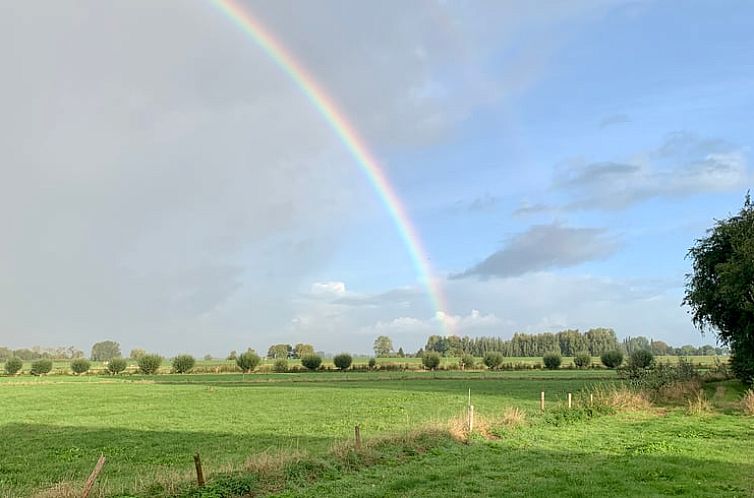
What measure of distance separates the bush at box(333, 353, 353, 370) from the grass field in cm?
8328

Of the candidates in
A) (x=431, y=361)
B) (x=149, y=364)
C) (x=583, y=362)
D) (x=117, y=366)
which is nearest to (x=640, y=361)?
(x=431, y=361)

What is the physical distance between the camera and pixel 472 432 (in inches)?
778

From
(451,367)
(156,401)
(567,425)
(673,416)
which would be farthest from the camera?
(451,367)

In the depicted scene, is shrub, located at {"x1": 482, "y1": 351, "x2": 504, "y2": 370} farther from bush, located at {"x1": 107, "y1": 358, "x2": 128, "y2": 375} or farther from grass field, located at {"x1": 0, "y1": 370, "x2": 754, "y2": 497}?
grass field, located at {"x1": 0, "y1": 370, "x2": 754, "y2": 497}

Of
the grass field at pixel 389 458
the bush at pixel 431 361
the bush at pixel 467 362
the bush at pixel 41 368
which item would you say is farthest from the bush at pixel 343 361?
the grass field at pixel 389 458

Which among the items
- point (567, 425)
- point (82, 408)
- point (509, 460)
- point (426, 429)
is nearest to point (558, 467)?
point (509, 460)

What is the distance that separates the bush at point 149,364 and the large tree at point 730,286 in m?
110

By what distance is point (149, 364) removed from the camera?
4872 inches

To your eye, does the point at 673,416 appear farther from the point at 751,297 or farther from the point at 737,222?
the point at 737,222

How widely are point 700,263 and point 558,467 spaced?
3506 cm


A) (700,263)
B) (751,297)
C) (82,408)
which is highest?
(700,263)

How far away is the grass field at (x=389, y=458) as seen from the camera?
12.4 m

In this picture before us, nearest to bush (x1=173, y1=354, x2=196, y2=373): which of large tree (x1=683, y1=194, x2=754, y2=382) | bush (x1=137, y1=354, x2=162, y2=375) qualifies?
bush (x1=137, y1=354, x2=162, y2=375)

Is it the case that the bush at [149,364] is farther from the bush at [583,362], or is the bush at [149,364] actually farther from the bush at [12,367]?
the bush at [583,362]
